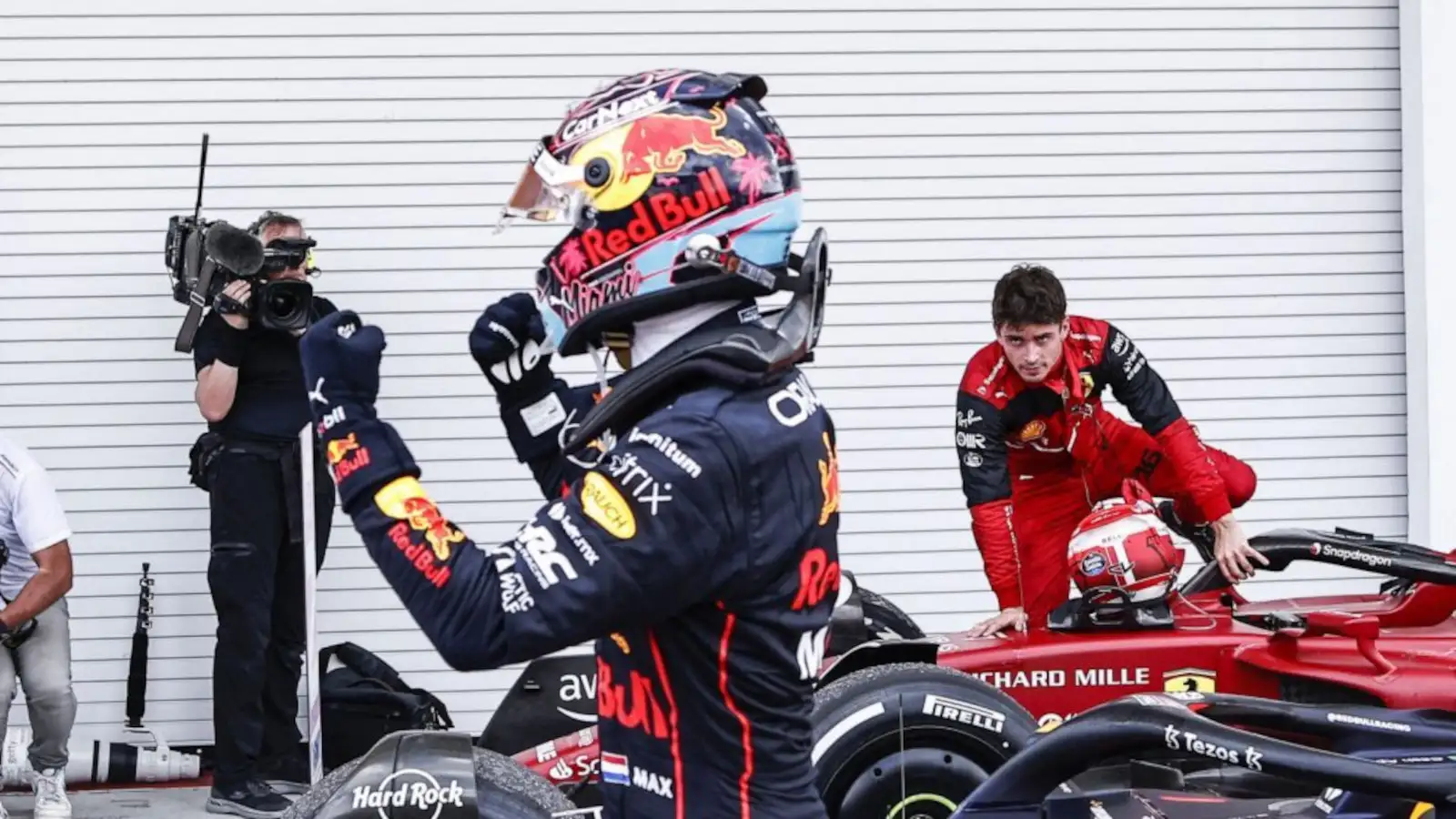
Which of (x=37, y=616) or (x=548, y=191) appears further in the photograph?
(x=37, y=616)

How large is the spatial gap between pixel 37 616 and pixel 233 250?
136cm

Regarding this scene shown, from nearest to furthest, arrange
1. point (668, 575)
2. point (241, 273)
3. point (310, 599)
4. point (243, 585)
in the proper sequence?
point (668, 575)
point (310, 599)
point (241, 273)
point (243, 585)

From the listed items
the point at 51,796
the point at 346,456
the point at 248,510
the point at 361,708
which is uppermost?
the point at 346,456

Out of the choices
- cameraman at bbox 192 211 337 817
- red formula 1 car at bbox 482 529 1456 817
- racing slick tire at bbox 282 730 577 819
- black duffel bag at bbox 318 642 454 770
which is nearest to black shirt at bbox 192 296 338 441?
cameraman at bbox 192 211 337 817

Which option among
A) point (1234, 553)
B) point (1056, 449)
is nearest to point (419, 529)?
point (1234, 553)

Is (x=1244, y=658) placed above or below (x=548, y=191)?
below

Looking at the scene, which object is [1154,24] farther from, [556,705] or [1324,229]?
[556,705]

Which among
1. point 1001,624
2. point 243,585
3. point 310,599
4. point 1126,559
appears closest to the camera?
point 1126,559

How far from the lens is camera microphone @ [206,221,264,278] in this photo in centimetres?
649

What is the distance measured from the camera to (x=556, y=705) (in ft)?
16.9

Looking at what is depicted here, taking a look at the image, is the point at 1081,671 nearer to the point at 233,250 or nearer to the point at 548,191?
the point at 548,191

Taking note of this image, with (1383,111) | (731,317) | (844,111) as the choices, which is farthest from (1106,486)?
(731,317)

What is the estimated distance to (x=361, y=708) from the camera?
23.6 feet

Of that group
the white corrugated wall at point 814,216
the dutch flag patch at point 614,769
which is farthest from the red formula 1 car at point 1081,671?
the white corrugated wall at point 814,216
